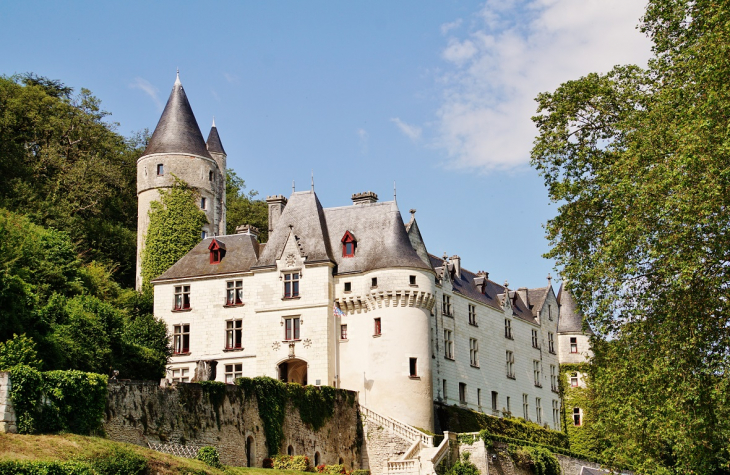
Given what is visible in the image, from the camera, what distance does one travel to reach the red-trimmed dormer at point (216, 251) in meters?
45.6

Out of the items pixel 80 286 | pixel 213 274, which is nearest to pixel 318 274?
pixel 213 274

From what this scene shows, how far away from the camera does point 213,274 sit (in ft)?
147

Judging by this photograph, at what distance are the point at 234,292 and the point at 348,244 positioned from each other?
541 cm

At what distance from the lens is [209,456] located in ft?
100

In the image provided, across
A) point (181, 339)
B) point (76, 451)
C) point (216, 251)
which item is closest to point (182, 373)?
point (181, 339)

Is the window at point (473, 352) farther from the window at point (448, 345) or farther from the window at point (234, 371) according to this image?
the window at point (234, 371)

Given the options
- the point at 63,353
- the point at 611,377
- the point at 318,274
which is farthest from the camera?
the point at 318,274

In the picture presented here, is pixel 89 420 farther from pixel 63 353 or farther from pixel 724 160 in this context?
pixel 724 160

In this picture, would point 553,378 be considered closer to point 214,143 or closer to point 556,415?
point 556,415

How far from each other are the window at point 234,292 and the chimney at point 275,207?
11.2 feet

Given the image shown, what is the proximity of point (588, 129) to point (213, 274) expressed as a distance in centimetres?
1997

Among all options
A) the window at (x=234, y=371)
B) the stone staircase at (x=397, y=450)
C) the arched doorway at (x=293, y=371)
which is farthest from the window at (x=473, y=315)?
the window at (x=234, y=371)

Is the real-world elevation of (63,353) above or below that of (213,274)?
below

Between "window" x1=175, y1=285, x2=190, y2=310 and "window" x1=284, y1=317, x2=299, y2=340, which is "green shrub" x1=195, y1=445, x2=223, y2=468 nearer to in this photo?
"window" x1=284, y1=317, x2=299, y2=340
